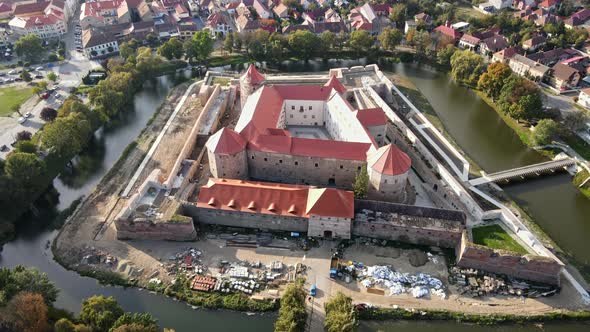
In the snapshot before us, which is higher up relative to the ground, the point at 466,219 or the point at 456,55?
the point at 456,55

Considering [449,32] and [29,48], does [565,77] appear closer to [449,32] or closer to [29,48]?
[449,32]

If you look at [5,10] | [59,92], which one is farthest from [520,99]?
[5,10]

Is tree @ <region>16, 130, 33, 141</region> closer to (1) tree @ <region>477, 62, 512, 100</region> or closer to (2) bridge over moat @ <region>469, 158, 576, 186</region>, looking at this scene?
(2) bridge over moat @ <region>469, 158, 576, 186</region>

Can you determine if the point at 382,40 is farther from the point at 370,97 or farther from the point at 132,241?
the point at 132,241

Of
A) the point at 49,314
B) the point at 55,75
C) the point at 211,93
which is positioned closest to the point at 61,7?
the point at 55,75

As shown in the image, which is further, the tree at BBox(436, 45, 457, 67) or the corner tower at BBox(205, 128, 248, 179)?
the tree at BBox(436, 45, 457, 67)

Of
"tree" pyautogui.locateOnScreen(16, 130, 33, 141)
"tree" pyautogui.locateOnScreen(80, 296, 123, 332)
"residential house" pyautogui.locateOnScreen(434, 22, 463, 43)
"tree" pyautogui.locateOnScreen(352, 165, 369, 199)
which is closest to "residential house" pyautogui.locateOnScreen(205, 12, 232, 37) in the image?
"residential house" pyautogui.locateOnScreen(434, 22, 463, 43)
